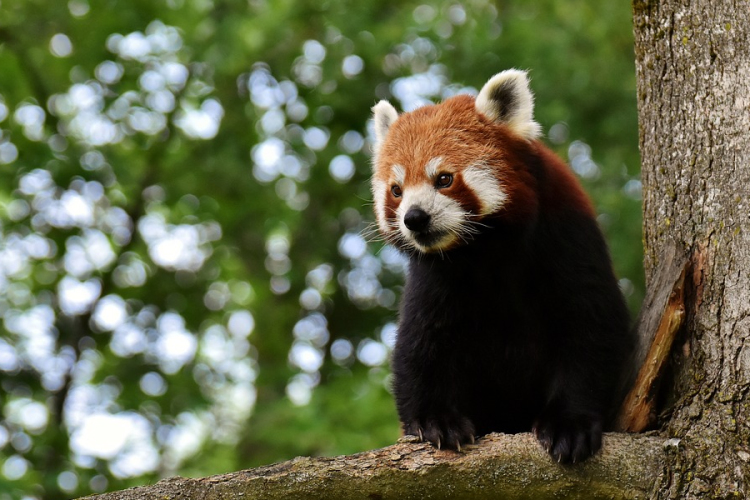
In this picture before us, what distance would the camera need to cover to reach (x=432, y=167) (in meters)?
3.43

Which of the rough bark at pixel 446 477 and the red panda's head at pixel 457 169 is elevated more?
the red panda's head at pixel 457 169

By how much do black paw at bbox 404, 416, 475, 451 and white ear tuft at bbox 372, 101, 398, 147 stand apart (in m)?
1.52

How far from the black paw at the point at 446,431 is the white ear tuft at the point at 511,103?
135cm

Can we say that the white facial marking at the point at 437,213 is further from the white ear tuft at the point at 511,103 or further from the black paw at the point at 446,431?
the black paw at the point at 446,431

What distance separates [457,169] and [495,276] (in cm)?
52

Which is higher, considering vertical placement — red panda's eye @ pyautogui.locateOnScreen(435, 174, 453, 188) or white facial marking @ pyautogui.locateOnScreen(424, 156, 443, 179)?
white facial marking @ pyautogui.locateOnScreen(424, 156, 443, 179)

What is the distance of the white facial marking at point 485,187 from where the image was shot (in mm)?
3342

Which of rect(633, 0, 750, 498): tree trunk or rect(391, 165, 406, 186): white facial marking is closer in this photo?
rect(633, 0, 750, 498): tree trunk

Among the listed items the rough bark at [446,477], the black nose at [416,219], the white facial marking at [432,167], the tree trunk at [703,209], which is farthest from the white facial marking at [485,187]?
the rough bark at [446,477]

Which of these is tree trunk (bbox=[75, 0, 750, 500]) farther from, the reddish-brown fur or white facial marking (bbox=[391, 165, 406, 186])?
white facial marking (bbox=[391, 165, 406, 186])

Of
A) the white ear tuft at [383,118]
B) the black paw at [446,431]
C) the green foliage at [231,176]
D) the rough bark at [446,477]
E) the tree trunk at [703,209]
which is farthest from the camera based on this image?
the green foliage at [231,176]

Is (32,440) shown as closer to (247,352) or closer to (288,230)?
(288,230)

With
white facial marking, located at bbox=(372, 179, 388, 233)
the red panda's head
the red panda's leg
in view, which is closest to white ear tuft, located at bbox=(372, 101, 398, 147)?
the red panda's head

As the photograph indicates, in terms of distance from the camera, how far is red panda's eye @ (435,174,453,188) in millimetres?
3420
